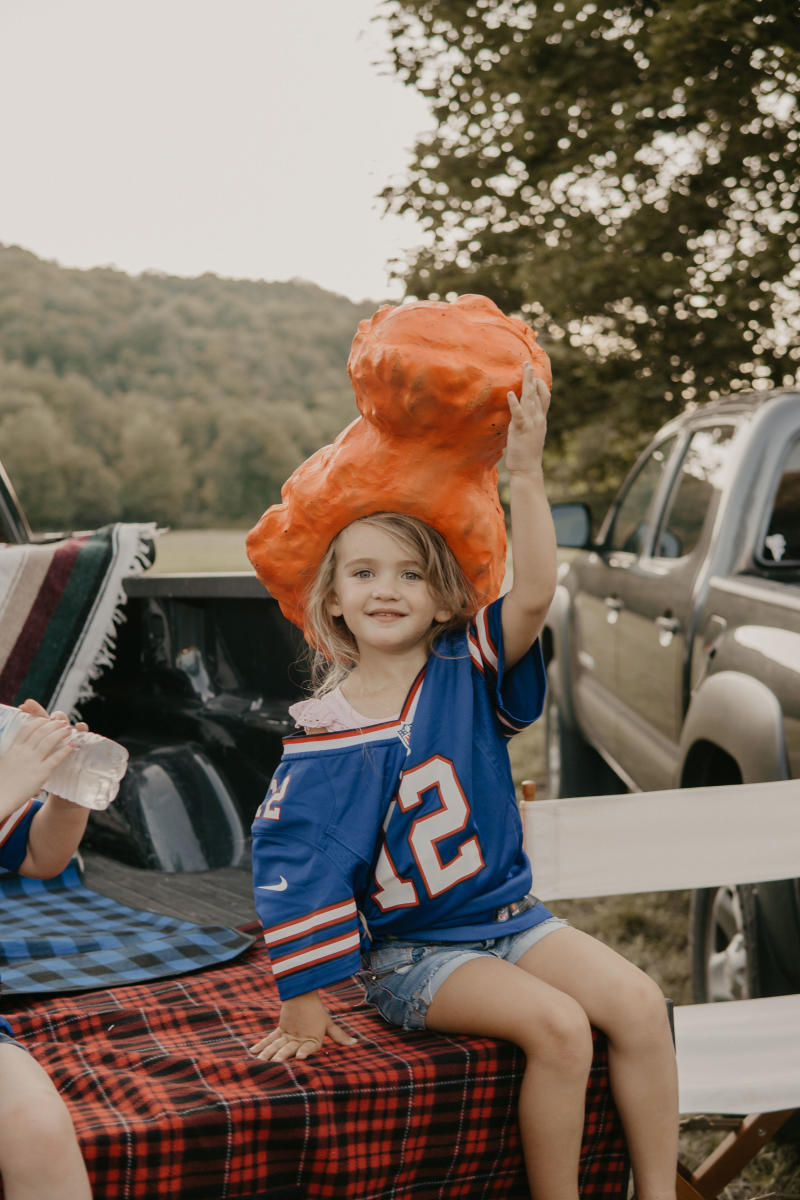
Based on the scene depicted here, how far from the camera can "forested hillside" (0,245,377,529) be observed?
3253 centimetres

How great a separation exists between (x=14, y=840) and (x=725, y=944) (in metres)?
2.16

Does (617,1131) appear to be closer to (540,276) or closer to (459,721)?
(459,721)

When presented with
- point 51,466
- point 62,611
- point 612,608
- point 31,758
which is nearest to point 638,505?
point 612,608

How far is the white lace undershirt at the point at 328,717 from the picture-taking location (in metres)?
1.94

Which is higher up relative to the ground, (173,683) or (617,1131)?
(173,683)

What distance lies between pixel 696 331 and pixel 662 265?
2.33 ft

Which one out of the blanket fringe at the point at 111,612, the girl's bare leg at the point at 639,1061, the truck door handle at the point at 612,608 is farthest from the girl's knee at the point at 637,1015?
the truck door handle at the point at 612,608

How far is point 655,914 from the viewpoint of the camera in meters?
4.85

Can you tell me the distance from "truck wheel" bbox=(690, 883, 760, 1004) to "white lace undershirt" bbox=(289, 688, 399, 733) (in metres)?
1.32

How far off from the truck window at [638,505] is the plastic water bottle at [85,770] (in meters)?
3.20

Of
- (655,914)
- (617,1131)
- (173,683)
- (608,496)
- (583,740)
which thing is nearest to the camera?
(617,1131)

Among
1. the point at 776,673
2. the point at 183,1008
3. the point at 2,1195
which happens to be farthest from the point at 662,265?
the point at 2,1195

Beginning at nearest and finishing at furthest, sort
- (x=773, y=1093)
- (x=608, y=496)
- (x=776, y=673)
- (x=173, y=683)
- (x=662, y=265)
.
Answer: (x=773, y=1093) → (x=776, y=673) → (x=173, y=683) → (x=662, y=265) → (x=608, y=496)

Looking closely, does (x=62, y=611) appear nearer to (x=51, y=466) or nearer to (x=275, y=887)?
(x=275, y=887)
